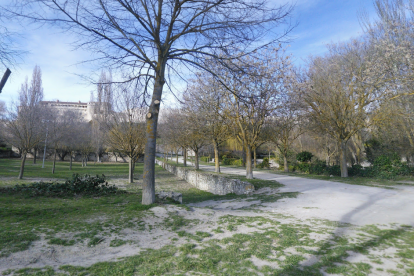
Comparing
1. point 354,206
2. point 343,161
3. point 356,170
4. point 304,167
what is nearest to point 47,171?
point 304,167

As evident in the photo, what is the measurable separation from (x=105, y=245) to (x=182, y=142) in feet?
73.2

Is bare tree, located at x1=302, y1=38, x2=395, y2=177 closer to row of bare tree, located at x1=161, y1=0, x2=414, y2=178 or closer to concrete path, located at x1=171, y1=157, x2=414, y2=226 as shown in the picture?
row of bare tree, located at x1=161, y1=0, x2=414, y2=178

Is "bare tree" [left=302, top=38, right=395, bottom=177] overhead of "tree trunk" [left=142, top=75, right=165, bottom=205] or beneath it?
overhead

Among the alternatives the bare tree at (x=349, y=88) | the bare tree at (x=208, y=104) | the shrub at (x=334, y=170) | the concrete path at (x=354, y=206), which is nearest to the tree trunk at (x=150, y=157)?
the concrete path at (x=354, y=206)

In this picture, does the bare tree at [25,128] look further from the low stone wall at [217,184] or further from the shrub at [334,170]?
the shrub at [334,170]

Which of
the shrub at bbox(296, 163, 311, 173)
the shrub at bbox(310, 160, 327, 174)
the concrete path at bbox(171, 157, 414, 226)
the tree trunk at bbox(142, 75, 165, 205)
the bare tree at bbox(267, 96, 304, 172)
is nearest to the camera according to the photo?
the concrete path at bbox(171, 157, 414, 226)

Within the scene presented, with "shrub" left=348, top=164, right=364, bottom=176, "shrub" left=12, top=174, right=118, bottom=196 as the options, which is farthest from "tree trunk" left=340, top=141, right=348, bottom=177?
"shrub" left=12, top=174, right=118, bottom=196

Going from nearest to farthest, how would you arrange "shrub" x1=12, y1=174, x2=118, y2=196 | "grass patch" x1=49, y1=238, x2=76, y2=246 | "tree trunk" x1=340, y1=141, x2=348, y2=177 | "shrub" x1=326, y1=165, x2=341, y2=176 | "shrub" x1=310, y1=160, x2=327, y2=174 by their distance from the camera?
1. "grass patch" x1=49, y1=238, x2=76, y2=246
2. "shrub" x1=12, y1=174, x2=118, y2=196
3. "tree trunk" x1=340, y1=141, x2=348, y2=177
4. "shrub" x1=326, y1=165, x2=341, y2=176
5. "shrub" x1=310, y1=160, x2=327, y2=174

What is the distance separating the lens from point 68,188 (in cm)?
888

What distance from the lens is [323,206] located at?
7.30 meters

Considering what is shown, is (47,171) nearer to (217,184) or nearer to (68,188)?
(68,188)

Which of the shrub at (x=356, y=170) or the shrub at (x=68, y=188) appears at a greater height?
the shrub at (x=356, y=170)

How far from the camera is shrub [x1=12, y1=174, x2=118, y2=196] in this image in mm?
8474

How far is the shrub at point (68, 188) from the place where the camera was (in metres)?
8.47
